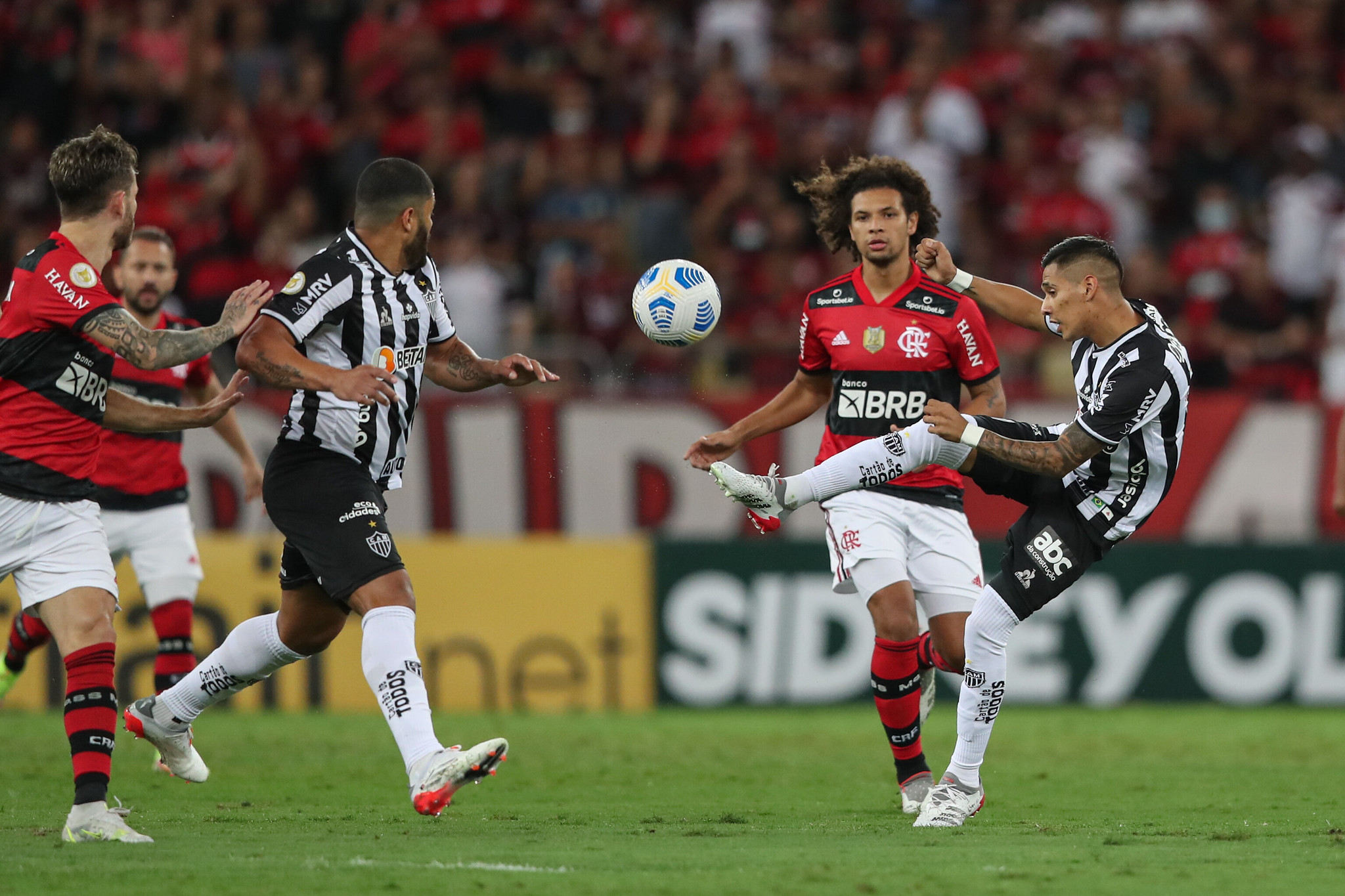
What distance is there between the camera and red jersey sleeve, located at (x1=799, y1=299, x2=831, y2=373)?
28.7 feet

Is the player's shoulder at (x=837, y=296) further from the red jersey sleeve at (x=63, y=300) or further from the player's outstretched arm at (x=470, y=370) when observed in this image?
the red jersey sleeve at (x=63, y=300)

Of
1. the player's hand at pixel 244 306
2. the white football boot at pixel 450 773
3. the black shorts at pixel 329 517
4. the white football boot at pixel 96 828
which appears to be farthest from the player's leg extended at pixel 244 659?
the player's hand at pixel 244 306

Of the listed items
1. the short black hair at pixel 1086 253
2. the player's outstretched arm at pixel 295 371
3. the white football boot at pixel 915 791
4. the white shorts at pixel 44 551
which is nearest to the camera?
the player's outstretched arm at pixel 295 371

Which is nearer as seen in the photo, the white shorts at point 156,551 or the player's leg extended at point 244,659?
the player's leg extended at point 244,659

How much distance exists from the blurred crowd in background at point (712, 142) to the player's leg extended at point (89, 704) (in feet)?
27.4

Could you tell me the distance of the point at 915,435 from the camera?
8.01 metres

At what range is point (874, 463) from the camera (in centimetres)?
812

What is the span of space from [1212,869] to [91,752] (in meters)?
4.44

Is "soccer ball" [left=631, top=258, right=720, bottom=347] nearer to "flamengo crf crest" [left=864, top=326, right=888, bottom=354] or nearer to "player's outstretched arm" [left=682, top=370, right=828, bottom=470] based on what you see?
"player's outstretched arm" [left=682, top=370, right=828, bottom=470]

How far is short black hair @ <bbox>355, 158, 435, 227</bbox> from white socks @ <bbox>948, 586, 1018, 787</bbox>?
319 centimetres

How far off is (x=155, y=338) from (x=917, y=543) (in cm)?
385

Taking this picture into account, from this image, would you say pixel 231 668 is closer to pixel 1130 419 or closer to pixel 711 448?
pixel 711 448

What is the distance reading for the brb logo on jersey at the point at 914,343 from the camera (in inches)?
333

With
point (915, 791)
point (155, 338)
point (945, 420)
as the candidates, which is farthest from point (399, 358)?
point (915, 791)
